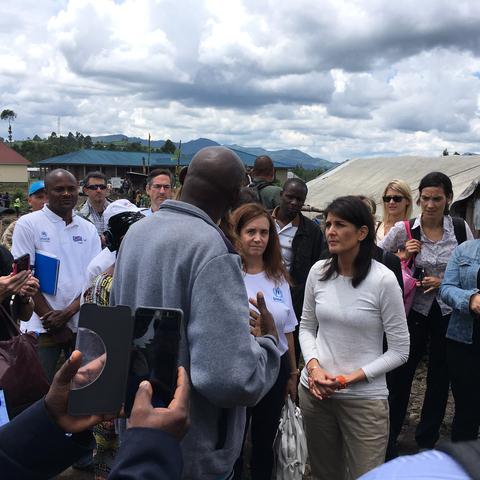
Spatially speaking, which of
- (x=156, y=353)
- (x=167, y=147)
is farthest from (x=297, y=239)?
(x=167, y=147)

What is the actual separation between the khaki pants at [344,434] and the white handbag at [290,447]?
0.21ft

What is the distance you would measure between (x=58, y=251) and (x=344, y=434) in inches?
120

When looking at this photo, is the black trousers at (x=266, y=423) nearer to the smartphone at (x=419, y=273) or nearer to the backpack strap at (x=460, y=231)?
the smartphone at (x=419, y=273)

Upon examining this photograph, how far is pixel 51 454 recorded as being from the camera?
1230 mm

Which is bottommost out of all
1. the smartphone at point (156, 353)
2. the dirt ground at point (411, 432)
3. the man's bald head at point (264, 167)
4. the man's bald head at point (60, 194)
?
the dirt ground at point (411, 432)

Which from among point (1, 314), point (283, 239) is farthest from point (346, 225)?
point (1, 314)

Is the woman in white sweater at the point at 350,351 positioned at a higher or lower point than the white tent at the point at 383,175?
lower

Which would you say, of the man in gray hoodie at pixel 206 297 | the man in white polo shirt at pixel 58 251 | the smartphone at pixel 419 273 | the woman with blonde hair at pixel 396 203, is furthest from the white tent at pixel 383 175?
the man in gray hoodie at pixel 206 297

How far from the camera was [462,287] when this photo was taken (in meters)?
3.37

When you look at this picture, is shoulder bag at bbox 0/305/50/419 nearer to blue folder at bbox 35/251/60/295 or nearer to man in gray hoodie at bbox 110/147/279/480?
blue folder at bbox 35/251/60/295

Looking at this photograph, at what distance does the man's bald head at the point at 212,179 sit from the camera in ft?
5.47

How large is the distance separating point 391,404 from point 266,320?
8.36 feet

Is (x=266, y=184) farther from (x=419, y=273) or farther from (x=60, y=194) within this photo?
(x=60, y=194)

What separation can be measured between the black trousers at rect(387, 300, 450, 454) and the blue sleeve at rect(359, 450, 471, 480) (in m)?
3.44
